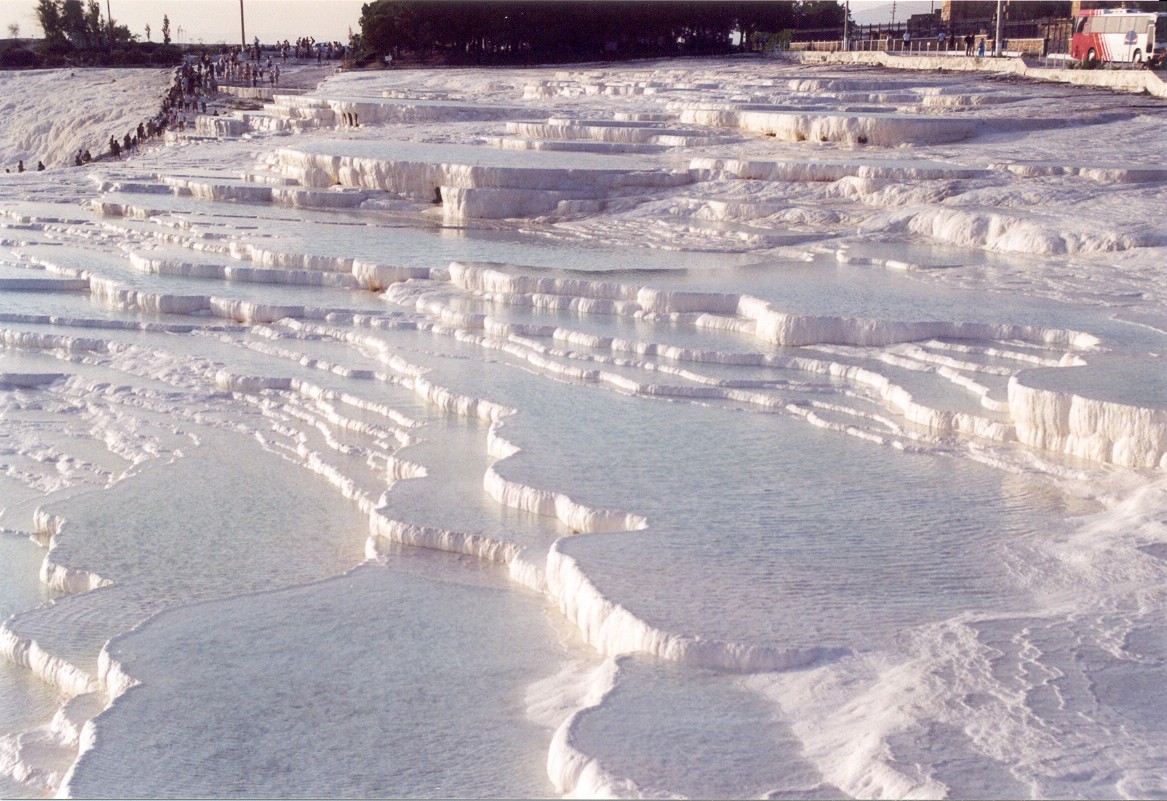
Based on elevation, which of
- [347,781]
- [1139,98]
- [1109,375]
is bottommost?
[347,781]

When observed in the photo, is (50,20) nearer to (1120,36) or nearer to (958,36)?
(958,36)

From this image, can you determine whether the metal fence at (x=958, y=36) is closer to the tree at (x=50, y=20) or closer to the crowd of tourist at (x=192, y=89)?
the crowd of tourist at (x=192, y=89)

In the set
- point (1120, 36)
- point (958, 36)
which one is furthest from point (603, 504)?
point (958, 36)

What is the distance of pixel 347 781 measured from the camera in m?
2.82

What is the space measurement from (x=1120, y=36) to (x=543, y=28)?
16491 mm

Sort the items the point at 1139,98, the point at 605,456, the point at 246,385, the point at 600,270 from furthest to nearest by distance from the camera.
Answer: the point at 1139,98
the point at 600,270
the point at 246,385
the point at 605,456

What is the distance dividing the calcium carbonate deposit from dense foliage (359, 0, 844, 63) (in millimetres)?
23750

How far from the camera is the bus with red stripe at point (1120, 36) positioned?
21.2 meters

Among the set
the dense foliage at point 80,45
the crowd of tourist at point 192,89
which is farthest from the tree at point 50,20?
the crowd of tourist at point 192,89

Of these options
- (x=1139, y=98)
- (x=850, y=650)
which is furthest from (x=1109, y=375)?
(x=1139, y=98)

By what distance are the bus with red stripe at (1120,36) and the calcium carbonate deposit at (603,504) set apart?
11.8 meters

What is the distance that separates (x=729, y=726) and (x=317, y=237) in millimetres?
8449

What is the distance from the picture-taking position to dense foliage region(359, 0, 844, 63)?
33469 millimetres

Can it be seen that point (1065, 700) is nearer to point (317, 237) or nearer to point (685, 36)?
point (317, 237)
